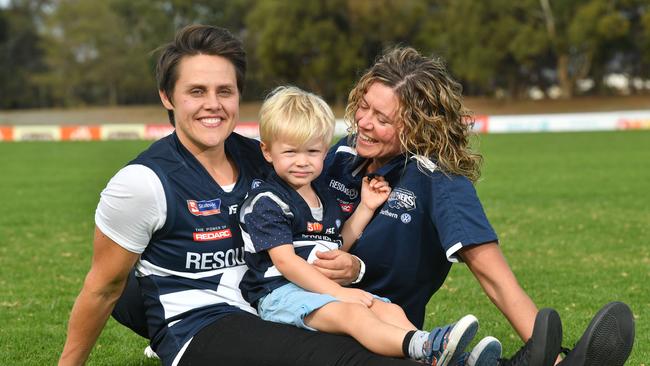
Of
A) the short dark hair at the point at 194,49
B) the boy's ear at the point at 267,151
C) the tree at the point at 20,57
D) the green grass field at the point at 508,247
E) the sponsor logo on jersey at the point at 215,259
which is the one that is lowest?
the tree at the point at 20,57

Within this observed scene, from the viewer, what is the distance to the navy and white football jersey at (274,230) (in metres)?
3.48

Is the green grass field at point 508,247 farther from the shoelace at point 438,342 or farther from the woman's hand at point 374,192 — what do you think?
the shoelace at point 438,342

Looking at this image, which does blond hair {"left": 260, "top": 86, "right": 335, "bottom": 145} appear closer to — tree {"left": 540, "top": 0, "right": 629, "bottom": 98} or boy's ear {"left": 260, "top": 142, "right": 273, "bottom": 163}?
boy's ear {"left": 260, "top": 142, "right": 273, "bottom": 163}

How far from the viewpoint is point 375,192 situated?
387cm

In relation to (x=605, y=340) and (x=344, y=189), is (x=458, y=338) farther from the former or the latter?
(x=344, y=189)

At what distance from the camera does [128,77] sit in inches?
2904

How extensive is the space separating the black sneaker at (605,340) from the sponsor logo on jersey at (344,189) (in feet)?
4.25

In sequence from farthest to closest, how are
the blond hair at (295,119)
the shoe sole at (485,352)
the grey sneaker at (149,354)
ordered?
the grey sneaker at (149,354) < the blond hair at (295,119) < the shoe sole at (485,352)

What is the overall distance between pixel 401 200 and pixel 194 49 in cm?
111

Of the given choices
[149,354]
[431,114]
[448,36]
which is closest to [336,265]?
[431,114]

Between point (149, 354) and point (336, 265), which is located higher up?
point (336, 265)

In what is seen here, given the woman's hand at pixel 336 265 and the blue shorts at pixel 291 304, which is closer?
the blue shorts at pixel 291 304

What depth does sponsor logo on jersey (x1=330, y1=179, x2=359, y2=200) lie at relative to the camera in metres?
4.05

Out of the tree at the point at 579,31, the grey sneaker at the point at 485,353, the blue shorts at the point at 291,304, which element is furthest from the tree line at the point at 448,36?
the grey sneaker at the point at 485,353
